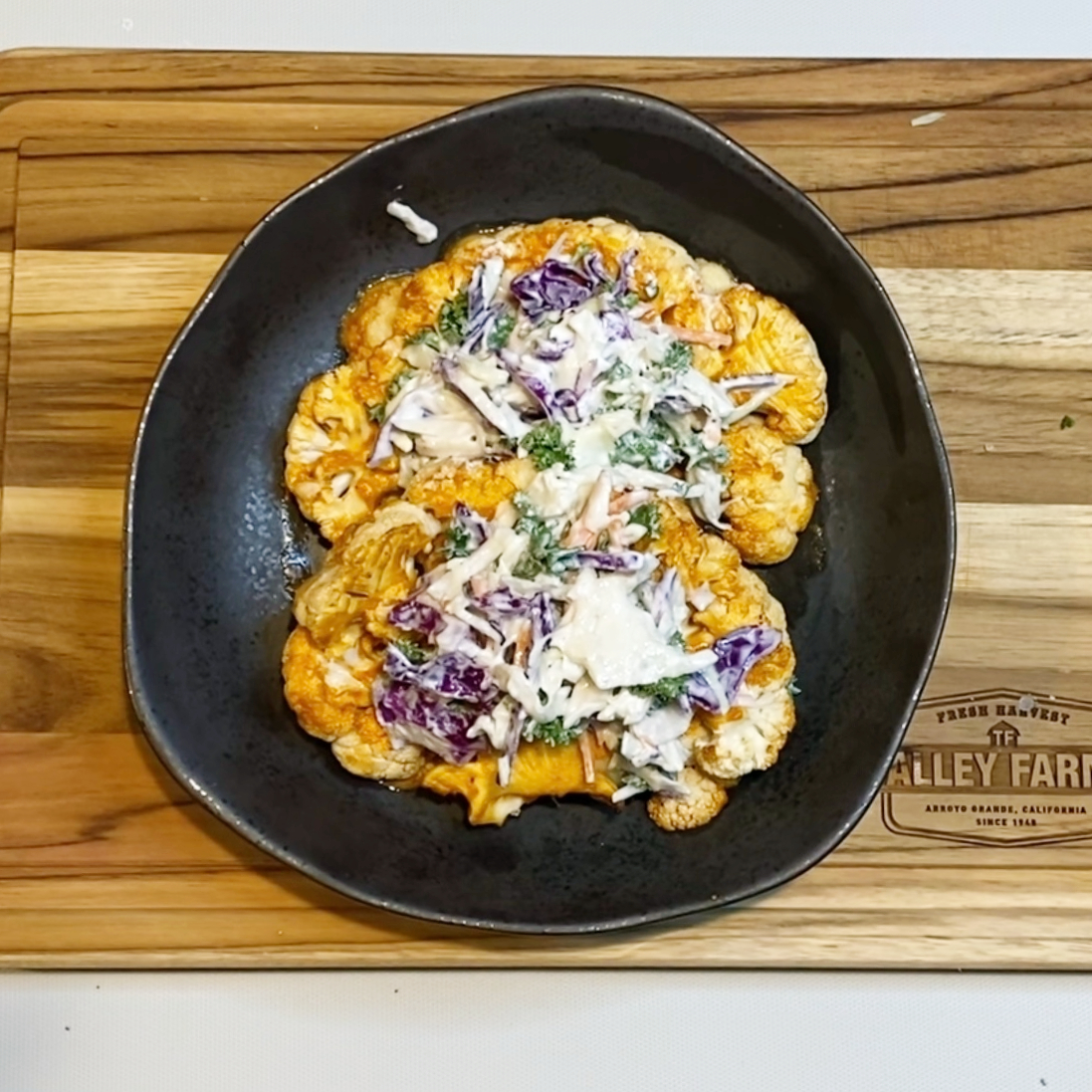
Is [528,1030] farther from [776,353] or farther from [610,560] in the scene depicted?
[776,353]

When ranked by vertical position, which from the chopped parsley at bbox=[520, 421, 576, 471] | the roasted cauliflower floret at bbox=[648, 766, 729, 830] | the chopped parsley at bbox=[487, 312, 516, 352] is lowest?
the roasted cauliflower floret at bbox=[648, 766, 729, 830]

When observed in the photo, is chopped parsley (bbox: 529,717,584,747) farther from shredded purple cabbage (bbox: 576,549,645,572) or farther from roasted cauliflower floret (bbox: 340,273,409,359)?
roasted cauliflower floret (bbox: 340,273,409,359)

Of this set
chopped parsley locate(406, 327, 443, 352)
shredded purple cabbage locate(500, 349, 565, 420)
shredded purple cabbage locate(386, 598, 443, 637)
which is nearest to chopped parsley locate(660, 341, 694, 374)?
shredded purple cabbage locate(500, 349, 565, 420)

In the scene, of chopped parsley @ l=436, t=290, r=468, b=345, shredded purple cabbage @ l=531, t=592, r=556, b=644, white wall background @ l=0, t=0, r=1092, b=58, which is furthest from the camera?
white wall background @ l=0, t=0, r=1092, b=58

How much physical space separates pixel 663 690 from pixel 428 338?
44 centimetres

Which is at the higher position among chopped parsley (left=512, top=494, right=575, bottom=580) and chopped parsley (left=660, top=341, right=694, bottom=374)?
chopped parsley (left=660, top=341, right=694, bottom=374)

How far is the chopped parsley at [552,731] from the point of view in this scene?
4.46ft

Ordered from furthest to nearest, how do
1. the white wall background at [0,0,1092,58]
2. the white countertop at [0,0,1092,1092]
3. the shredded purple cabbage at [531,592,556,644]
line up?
the white wall background at [0,0,1092,58]
the white countertop at [0,0,1092,1092]
the shredded purple cabbage at [531,592,556,644]

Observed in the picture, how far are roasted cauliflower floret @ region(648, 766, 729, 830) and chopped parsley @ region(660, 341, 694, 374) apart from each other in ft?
1.36

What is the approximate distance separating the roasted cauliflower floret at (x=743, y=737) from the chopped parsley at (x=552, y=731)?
0.15 m

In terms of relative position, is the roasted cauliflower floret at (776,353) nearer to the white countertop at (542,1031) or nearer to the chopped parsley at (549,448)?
the chopped parsley at (549,448)

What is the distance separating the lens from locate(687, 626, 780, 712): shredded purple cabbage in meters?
1.41

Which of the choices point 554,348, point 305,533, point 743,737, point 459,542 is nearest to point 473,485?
point 459,542

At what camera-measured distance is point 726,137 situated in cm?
148
